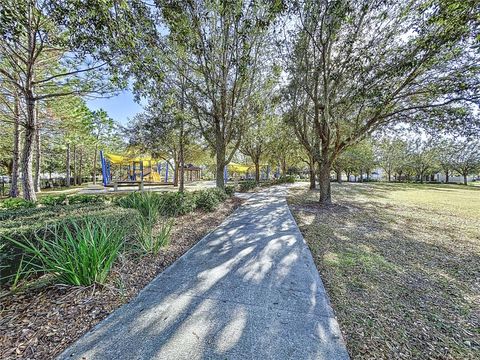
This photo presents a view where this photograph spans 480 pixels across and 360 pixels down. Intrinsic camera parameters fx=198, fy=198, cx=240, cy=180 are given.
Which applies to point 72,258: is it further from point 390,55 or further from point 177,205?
point 390,55

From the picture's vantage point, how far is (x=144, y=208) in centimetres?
543

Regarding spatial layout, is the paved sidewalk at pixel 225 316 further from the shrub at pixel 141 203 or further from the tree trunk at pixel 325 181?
the tree trunk at pixel 325 181

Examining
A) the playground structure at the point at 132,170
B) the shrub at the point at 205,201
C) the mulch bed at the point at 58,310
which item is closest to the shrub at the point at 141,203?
the mulch bed at the point at 58,310

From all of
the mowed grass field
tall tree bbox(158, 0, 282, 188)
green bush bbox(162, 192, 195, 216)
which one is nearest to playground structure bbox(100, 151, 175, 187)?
tall tree bbox(158, 0, 282, 188)

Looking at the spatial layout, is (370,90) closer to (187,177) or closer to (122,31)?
(122,31)

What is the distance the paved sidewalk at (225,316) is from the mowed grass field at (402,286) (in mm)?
311

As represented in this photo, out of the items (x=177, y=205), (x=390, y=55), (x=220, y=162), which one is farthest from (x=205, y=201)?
(x=390, y=55)

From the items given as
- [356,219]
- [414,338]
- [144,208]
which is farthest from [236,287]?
[356,219]

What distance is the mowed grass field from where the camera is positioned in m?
1.99

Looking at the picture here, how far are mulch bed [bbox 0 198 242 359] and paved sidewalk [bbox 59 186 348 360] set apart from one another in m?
0.17

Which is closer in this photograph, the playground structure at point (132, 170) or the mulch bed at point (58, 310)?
the mulch bed at point (58, 310)

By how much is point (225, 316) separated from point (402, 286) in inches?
107

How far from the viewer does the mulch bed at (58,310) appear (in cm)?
187

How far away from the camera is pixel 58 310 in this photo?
2281 millimetres
